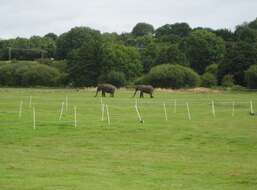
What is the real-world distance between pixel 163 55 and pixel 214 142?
90447mm

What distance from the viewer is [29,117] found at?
3950cm

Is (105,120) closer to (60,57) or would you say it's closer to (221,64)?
(221,64)

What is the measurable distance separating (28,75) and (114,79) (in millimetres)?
19435

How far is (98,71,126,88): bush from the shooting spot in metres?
107

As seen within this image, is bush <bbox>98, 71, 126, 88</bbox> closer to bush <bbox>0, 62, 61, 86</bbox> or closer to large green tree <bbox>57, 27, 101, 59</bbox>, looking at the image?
bush <bbox>0, 62, 61, 86</bbox>

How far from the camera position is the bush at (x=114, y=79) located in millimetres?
106938

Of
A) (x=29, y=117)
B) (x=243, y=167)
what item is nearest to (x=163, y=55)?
(x=29, y=117)

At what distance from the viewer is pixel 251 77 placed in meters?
96.0

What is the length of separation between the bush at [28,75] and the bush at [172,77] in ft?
72.5

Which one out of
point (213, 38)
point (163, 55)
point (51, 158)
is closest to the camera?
point (51, 158)

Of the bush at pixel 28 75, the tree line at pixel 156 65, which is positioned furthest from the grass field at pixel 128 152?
the bush at pixel 28 75

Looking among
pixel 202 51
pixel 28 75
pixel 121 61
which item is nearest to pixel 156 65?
pixel 121 61

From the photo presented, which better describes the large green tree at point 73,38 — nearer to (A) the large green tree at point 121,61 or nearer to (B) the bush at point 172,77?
(A) the large green tree at point 121,61

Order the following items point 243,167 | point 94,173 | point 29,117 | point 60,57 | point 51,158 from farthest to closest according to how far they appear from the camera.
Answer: point 60,57
point 29,117
point 51,158
point 243,167
point 94,173
